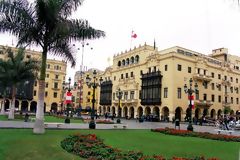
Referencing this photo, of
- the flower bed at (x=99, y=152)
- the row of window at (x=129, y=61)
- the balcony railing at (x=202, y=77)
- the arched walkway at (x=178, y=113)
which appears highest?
the row of window at (x=129, y=61)

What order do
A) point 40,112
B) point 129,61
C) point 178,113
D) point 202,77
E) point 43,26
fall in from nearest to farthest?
point 40,112 < point 43,26 < point 178,113 < point 202,77 < point 129,61

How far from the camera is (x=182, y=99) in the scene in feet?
179

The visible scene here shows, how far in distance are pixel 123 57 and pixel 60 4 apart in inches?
2175

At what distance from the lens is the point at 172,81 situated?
176 ft

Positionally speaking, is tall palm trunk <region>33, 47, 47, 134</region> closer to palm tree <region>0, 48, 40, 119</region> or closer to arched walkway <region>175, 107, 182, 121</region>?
palm tree <region>0, 48, 40, 119</region>

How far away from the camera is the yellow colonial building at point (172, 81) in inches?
2148

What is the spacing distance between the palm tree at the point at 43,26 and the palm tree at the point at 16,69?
15.5m

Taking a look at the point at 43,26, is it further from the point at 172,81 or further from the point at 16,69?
the point at 172,81

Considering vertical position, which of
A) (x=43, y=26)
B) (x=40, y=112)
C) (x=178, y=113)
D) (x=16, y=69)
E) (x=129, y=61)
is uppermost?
(x=129, y=61)

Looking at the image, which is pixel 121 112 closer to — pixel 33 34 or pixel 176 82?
pixel 176 82

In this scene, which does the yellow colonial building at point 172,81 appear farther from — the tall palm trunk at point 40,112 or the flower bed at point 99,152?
the flower bed at point 99,152

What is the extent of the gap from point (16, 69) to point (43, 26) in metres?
16.7

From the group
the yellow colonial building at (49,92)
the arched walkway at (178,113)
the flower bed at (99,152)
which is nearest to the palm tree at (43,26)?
the flower bed at (99,152)

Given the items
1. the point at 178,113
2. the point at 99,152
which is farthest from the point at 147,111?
the point at 99,152
